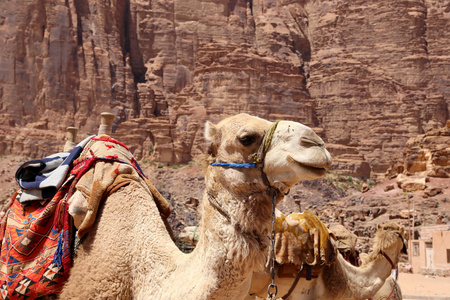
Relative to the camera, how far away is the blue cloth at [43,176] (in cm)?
402

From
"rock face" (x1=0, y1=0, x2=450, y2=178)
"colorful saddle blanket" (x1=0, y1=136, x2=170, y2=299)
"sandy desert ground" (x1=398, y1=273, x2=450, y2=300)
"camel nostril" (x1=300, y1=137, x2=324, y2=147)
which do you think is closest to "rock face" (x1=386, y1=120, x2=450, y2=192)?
"sandy desert ground" (x1=398, y1=273, x2=450, y2=300)

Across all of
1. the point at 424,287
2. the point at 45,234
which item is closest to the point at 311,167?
the point at 45,234

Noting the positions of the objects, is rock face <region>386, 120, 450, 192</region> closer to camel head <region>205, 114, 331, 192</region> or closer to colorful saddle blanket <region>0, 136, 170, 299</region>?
colorful saddle blanket <region>0, 136, 170, 299</region>

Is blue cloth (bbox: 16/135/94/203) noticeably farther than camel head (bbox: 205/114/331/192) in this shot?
Yes

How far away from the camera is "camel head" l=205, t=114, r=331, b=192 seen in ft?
8.90

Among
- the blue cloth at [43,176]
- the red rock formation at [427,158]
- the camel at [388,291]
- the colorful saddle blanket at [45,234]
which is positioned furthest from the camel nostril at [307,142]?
the red rock formation at [427,158]

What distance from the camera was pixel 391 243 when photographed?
6543 mm

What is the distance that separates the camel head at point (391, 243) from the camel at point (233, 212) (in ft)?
13.2

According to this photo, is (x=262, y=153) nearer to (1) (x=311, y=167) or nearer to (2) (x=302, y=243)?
(1) (x=311, y=167)

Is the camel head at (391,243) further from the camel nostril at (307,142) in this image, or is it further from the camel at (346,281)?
the camel nostril at (307,142)

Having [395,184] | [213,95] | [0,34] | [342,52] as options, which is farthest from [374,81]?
[0,34]

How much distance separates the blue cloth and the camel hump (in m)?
2.55

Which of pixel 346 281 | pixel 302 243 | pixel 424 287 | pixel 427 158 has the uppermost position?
pixel 427 158

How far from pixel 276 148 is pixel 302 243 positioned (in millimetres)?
3420
